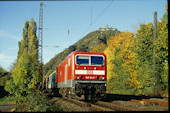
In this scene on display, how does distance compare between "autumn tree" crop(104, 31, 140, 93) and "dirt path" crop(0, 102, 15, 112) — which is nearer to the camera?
"dirt path" crop(0, 102, 15, 112)

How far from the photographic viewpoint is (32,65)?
59.5 ft

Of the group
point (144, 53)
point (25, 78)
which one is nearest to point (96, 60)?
point (25, 78)

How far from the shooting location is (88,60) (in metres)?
15.2

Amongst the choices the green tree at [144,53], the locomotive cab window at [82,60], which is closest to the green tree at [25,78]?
the locomotive cab window at [82,60]

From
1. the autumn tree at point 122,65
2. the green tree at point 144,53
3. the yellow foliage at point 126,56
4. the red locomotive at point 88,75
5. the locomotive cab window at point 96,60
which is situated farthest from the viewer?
the autumn tree at point 122,65

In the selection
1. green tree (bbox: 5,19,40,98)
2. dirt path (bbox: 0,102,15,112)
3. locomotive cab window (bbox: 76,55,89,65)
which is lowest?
dirt path (bbox: 0,102,15,112)

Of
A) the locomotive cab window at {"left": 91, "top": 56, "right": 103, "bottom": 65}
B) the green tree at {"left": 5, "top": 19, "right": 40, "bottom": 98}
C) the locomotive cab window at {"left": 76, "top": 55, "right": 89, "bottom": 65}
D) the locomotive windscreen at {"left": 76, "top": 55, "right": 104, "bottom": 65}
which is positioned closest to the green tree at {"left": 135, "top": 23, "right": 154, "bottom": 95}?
the locomotive cab window at {"left": 91, "top": 56, "right": 103, "bottom": 65}

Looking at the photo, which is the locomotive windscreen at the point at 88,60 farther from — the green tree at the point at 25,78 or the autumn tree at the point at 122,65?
the autumn tree at the point at 122,65

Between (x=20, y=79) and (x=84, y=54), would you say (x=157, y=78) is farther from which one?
(x=20, y=79)

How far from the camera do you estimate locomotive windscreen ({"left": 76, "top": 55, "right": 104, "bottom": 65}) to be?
15.1 m

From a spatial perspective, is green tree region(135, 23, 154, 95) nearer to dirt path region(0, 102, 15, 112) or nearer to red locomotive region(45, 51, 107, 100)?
red locomotive region(45, 51, 107, 100)

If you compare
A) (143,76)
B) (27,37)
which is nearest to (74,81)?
(143,76)

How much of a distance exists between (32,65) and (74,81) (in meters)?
5.21

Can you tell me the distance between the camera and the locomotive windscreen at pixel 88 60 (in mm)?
15074
